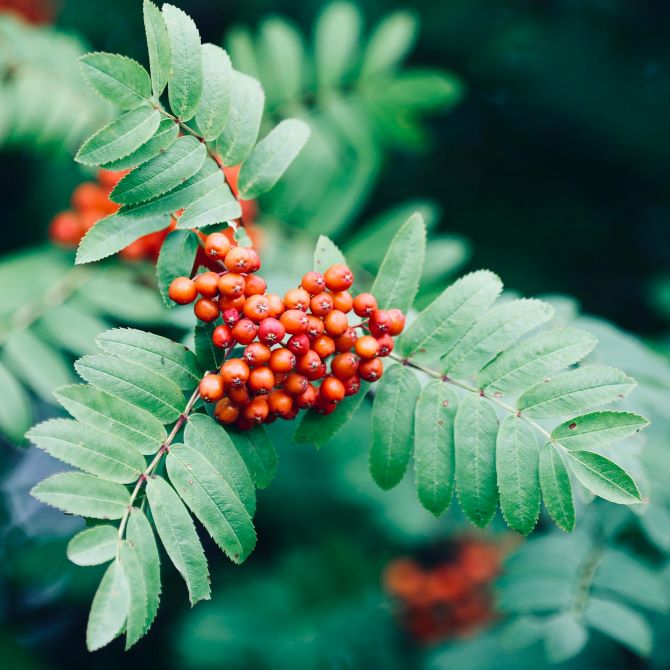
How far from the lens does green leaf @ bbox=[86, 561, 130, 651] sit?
3.92 ft

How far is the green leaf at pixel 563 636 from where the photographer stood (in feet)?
6.84

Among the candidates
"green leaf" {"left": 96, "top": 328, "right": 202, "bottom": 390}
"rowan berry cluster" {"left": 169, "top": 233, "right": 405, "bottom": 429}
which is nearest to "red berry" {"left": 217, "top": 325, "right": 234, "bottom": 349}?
"rowan berry cluster" {"left": 169, "top": 233, "right": 405, "bottom": 429}

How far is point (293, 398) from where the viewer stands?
1.47 m

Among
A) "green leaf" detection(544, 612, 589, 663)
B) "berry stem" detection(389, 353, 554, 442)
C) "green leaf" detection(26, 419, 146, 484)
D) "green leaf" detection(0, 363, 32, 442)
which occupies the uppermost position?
"berry stem" detection(389, 353, 554, 442)

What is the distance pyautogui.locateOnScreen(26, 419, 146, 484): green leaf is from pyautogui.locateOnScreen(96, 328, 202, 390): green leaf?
0.55ft

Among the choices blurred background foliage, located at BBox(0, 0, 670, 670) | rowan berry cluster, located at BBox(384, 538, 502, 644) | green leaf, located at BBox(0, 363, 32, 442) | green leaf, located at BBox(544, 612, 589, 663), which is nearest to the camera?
green leaf, located at BBox(0, 363, 32, 442)

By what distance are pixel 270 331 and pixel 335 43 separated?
1.90m

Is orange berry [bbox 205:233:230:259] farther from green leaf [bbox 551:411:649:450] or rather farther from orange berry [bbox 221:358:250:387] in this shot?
green leaf [bbox 551:411:649:450]

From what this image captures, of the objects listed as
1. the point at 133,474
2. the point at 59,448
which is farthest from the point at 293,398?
the point at 59,448

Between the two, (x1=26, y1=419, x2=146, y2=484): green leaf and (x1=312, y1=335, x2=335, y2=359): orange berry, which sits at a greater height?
(x1=312, y1=335, x2=335, y2=359): orange berry

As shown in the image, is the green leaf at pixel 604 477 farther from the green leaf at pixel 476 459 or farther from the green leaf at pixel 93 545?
the green leaf at pixel 93 545

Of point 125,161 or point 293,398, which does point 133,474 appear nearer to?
point 293,398

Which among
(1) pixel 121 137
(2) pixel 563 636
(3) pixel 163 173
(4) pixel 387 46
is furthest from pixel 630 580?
(4) pixel 387 46

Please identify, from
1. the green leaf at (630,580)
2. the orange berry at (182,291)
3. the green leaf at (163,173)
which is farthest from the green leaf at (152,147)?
the green leaf at (630,580)
